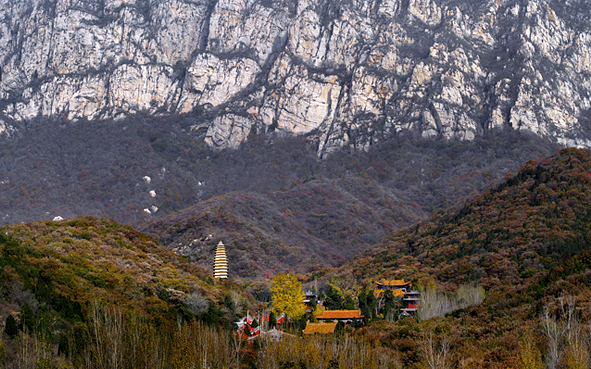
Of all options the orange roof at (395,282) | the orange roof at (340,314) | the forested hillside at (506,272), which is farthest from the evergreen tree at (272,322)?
the orange roof at (395,282)

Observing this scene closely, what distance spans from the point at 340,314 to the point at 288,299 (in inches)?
243

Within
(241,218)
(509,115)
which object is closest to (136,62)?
(241,218)

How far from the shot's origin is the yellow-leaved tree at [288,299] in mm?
55062

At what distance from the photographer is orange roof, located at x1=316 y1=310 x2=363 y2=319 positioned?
57.4 meters

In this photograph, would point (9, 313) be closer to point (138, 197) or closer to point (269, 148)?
point (138, 197)

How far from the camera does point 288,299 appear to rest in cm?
5566

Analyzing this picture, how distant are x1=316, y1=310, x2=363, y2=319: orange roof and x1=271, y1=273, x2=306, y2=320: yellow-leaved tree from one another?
9.97ft

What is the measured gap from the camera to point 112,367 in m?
23.9

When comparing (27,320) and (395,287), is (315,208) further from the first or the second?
(27,320)

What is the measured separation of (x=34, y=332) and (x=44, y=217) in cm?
13789

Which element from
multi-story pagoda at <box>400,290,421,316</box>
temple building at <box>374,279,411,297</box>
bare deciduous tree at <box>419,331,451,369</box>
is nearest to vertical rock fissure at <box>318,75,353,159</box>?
temple building at <box>374,279,411,297</box>

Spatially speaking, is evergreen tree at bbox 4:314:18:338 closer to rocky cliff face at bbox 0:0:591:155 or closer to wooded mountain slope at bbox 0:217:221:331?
wooded mountain slope at bbox 0:217:221:331

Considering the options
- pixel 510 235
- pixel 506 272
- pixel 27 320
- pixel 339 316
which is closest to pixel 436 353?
pixel 27 320

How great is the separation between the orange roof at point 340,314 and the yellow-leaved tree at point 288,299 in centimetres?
304
